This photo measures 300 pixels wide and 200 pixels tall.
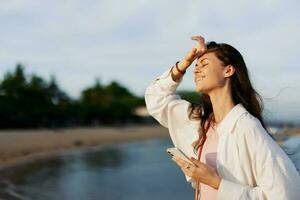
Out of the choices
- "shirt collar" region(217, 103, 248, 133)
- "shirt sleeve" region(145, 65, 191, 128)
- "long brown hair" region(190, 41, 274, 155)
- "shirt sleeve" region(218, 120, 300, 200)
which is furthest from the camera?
"shirt sleeve" region(145, 65, 191, 128)

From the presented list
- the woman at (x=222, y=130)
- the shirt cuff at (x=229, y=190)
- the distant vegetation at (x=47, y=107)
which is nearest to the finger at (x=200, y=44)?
the woman at (x=222, y=130)

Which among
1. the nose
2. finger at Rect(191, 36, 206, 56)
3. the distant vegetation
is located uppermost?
the distant vegetation

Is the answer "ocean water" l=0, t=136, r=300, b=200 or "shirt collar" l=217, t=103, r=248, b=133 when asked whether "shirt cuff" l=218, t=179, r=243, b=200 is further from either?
"ocean water" l=0, t=136, r=300, b=200

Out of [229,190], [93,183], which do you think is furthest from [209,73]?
[93,183]

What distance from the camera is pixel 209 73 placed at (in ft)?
7.24

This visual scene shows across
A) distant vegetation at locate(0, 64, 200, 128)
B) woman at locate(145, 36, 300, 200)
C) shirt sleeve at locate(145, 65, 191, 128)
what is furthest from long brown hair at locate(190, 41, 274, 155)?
distant vegetation at locate(0, 64, 200, 128)

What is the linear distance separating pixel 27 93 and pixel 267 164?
67.2 metres

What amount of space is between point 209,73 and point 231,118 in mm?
229

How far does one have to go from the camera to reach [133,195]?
13719 millimetres

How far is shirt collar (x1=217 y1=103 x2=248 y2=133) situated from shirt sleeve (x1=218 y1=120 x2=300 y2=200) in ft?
0.34

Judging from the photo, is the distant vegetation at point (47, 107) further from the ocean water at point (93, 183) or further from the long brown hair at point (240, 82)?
the long brown hair at point (240, 82)

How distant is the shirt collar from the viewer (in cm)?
208

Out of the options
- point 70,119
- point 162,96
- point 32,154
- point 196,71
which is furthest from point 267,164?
point 70,119

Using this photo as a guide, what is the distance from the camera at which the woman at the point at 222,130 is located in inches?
75.5
